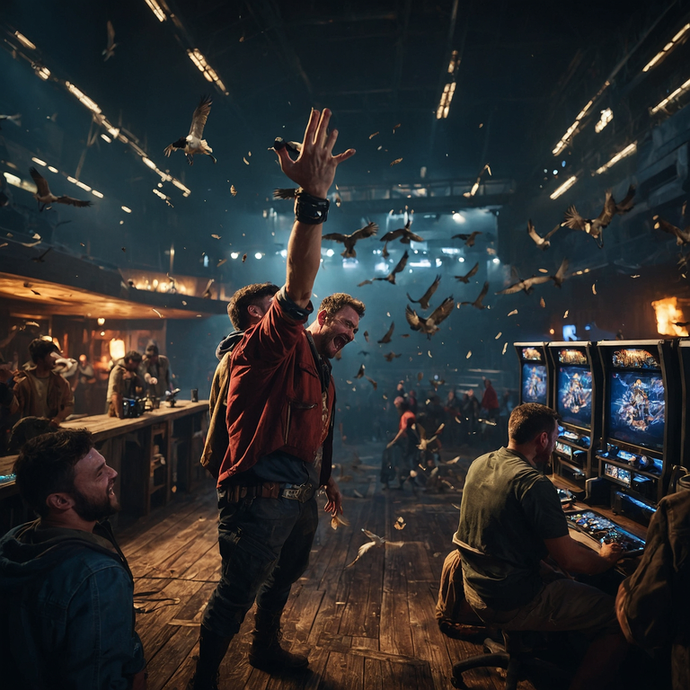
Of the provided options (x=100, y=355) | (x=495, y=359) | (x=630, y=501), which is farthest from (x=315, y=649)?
(x=495, y=359)

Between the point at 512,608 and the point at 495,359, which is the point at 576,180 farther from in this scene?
the point at 512,608

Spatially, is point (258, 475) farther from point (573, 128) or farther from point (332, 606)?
point (573, 128)

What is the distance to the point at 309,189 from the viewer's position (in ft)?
4.41

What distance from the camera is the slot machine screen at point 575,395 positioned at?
402 cm

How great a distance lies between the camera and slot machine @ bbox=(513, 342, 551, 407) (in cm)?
466

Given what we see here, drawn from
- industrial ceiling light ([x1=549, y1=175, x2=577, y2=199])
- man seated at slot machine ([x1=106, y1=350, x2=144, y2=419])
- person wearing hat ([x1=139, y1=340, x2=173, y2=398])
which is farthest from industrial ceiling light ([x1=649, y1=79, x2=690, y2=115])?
person wearing hat ([x1=139, y1=340, x2=173, y2=398])

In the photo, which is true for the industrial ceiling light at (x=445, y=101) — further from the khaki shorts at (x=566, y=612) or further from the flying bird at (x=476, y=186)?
the khaki shorts at (x=566, y=612)

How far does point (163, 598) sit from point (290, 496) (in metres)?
2.43

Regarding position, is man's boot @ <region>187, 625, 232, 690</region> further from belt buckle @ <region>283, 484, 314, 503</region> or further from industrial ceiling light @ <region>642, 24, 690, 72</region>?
industrial ceiling light @ <region>642, 24, 690, 72</region>

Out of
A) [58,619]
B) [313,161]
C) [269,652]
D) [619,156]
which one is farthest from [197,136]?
[619,156]

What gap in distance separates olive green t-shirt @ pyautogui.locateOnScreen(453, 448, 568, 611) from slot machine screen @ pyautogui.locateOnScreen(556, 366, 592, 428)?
7.33 ft

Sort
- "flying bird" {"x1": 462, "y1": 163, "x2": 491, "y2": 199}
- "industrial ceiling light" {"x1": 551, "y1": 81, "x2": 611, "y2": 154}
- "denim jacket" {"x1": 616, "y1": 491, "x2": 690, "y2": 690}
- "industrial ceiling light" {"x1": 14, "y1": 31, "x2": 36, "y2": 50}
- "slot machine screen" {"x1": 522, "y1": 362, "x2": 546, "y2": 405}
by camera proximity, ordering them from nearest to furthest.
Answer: "denim jacket" {"x1": 616, "y1": 491, "x2": 690, "y2": 690} < "slot machine screen" {"x1": 522, "y1": 362, "x2": 546, "y2": 405} < "industrial ceiling light" {"x1": 14, "y1": 31, "x2": 36, "y2": 50} < "industrial ceiling light" {"x1": 551, "y1": 81, "x2": 611, "y2": 154} < "flying bird" {"x1": 462, "y1": 163, "x2": 491, "y2": 199}

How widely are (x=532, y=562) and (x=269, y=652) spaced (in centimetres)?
176

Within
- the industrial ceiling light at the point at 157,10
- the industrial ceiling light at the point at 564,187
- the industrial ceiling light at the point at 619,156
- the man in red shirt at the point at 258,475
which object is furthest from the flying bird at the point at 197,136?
the industrial ceiling light at the point at 564,187
